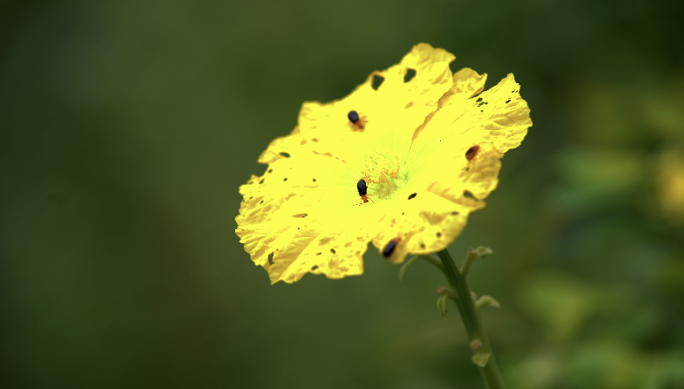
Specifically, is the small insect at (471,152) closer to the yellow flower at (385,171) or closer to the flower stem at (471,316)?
the yellow flower at (385,171)

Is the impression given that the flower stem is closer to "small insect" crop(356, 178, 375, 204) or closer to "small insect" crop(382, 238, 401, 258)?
"small insect" crop(382, 238, 401, 258)

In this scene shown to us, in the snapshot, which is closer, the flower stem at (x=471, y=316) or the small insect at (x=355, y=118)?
the flower stem at (x=471, y=316)

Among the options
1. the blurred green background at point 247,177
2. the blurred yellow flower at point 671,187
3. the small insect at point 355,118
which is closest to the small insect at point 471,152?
the small insect at point 355,118

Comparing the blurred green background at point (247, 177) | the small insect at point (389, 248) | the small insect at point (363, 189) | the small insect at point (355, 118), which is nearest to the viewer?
the small insect at point (389, 248)

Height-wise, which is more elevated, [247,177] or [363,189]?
[247,177]

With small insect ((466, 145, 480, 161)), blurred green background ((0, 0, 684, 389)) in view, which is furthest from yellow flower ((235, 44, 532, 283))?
blurred green background ((0, 0, 684, 389))

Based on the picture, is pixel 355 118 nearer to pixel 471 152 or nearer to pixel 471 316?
pixel 471 152

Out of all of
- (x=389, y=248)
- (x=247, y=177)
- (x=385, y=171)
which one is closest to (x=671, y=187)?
(x=385, y=171)

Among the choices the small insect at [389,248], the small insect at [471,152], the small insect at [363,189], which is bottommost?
the small insect at [389,248]
